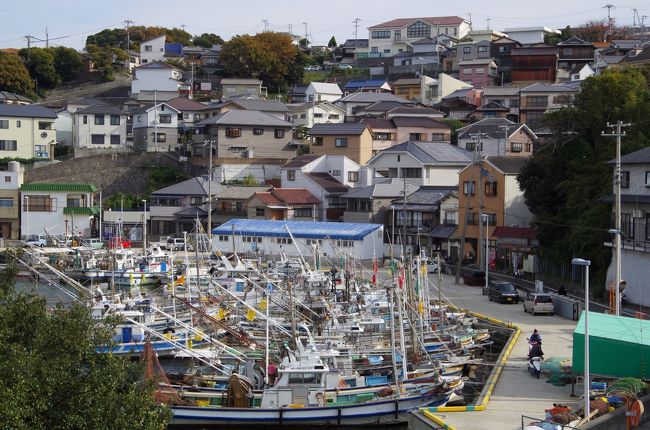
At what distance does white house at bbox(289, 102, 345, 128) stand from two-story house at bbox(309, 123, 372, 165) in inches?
386

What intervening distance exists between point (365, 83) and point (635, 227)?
5341 cm

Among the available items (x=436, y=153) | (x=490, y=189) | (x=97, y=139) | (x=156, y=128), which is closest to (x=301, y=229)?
(x=490, y=189)

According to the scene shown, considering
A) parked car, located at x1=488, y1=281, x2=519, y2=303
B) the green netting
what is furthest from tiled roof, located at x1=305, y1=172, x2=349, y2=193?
the green netting

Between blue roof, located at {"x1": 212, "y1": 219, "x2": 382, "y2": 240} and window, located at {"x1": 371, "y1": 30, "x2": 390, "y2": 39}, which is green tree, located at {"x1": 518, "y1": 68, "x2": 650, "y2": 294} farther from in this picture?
window, located at {"x1": 371, "y1": 30, "x2": 390, "y2": 39}

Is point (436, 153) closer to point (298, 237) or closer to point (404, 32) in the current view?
point (298, 237)

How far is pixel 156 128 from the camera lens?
67438 millimetres

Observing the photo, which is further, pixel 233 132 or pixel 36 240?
pixel 233 132

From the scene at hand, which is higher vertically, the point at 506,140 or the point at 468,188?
the point at 506,140

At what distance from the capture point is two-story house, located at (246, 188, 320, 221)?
55344 millimetres

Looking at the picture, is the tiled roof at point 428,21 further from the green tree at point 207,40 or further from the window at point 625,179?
the window at point 625,179

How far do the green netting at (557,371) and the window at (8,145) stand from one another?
49.9 meters

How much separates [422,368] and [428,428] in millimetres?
6429

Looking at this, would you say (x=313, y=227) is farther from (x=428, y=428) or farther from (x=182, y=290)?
(x=428, y=428)

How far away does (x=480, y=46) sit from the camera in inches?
3396
